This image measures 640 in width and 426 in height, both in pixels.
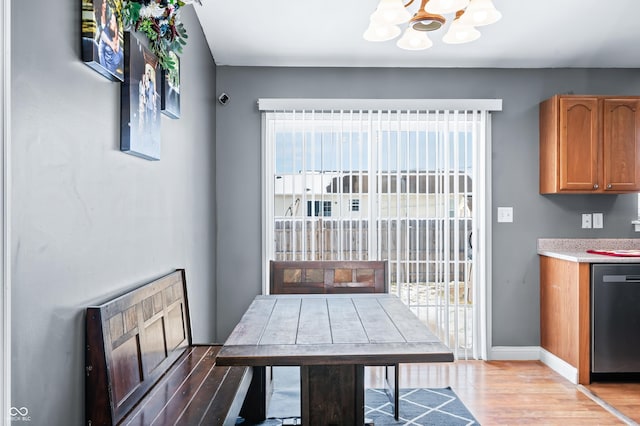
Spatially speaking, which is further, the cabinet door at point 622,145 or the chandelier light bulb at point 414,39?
the cabinet door at point 622,145

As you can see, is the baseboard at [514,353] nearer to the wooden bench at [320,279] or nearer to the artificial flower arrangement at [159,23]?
the wooden bench at [320,279]

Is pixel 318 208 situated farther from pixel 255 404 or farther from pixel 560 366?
pixel 560 366

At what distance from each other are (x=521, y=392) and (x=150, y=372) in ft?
7.91

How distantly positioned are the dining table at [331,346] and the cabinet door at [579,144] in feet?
6.63

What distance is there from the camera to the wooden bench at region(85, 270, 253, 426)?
1514 mm

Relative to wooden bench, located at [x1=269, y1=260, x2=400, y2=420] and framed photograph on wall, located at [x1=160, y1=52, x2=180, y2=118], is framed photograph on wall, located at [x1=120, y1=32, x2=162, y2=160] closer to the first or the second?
framed photograph on wall, located at [x1=160, y1=52, x2=180, y2=118]

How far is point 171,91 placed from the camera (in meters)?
2.37


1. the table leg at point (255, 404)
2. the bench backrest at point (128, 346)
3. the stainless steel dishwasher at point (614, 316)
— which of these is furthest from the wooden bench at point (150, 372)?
the stainless steel dishwasher at point (614, 316)

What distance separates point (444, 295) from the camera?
3859 millimetres

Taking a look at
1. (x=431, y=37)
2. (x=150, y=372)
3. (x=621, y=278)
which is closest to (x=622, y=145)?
(x=621, y=278)

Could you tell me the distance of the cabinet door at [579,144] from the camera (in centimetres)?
359

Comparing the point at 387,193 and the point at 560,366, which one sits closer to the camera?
the point at 560,366

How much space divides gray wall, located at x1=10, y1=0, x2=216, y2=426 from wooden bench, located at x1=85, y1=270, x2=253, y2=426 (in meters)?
0.05

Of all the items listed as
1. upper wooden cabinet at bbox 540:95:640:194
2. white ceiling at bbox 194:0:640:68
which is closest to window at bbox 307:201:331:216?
white ceiling at bbox 194:0:640:68
